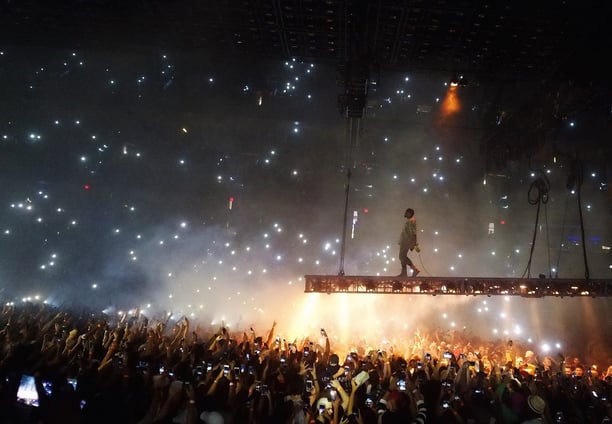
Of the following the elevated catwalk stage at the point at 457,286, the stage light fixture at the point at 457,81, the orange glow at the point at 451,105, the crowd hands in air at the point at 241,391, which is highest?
the orange glow at the point at 451,105

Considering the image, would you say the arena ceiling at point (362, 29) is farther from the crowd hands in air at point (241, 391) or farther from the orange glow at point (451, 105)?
the orange glow at point (451, 105)

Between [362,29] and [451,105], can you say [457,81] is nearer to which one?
[362,29]

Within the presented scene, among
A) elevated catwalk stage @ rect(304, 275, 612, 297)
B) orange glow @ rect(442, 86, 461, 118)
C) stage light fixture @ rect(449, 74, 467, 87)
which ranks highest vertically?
orange glow @ rect(442, 86, 461, 118)

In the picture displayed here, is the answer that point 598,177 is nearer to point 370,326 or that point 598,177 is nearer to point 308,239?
point 370,326

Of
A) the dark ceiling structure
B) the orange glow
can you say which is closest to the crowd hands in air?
the dark ceiling structure

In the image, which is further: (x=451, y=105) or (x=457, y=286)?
(x=451, y=105)

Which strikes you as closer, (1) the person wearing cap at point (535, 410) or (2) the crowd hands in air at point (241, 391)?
(2) the crowd hands in air at point (241, 391)

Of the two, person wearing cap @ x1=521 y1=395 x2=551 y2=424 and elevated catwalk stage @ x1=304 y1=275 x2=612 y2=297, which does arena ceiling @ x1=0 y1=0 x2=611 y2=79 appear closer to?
elevated catwalk stage @ x1=304 y1=275 x2=612 y2=297

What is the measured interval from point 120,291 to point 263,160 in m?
15.5

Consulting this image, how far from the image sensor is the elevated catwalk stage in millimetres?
9312

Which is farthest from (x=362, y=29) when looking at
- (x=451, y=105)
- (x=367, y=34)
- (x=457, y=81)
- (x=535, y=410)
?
(x=451, y=105)

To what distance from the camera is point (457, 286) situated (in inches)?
378

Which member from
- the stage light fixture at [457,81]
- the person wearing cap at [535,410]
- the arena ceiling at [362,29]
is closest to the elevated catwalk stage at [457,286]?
the person wearing cap at [535,410]

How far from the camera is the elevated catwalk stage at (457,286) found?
9.31 meters
